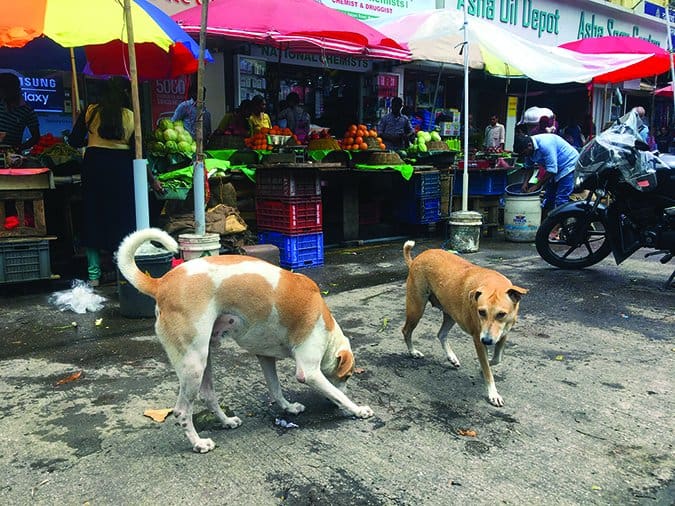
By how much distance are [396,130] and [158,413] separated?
8217mm

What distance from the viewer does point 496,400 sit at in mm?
3609

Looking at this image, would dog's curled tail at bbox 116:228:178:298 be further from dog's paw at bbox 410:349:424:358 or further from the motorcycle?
the motorcycle

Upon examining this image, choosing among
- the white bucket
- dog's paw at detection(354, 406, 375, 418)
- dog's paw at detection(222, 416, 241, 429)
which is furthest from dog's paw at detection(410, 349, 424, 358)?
the white bucket

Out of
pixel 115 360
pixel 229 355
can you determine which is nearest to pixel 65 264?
pixel 115 360

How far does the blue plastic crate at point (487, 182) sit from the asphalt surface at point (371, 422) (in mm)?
4639

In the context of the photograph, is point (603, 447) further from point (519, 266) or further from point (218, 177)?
point (218, 177)

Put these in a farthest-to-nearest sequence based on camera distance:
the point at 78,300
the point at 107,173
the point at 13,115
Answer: the point at 13,115
the point at 107,173
the point at 78,300

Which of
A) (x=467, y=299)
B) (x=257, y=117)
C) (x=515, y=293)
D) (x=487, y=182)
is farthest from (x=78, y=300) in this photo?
(x=487, y=182)

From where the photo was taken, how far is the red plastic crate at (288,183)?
7.16 m

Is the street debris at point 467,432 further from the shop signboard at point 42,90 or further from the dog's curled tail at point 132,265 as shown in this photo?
the shop signboard at point 42,90

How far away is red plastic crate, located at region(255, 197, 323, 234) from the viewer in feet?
23.7

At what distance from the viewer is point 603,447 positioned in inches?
122

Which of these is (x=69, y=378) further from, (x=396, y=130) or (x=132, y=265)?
(x=396, y=130)

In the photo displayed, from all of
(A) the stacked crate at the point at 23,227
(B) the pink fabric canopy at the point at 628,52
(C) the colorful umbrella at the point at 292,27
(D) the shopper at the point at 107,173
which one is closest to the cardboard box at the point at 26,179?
(A) the stacked crate at the point at 23,227
